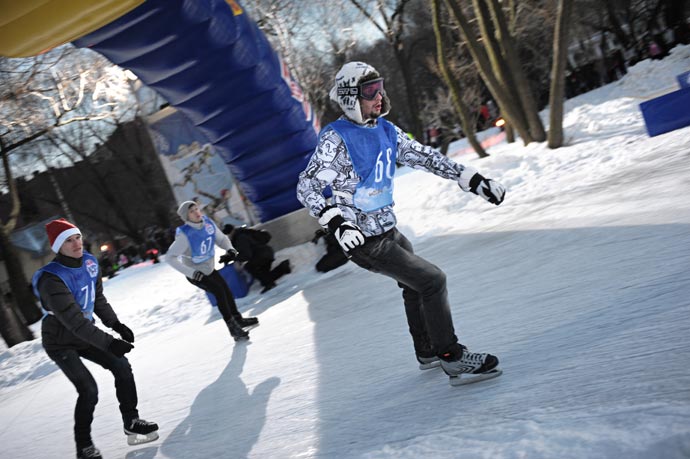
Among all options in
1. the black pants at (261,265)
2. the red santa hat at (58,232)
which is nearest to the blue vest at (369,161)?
the red santa hat at (58,232)

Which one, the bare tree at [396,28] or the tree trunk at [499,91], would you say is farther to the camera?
the bare tree at [396,28]

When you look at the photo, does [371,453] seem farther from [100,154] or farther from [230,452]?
[100,154]

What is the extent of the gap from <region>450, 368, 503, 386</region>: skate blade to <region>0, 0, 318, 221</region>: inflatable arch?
4879 millimetres

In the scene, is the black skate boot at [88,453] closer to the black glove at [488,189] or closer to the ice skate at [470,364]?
the ice skate at [470,364]

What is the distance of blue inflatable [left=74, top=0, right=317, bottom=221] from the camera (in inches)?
282

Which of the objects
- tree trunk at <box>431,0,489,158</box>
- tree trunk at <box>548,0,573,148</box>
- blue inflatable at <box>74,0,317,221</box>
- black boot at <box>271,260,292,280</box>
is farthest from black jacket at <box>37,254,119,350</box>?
tree trunk at <box>431,0,489,158</box>

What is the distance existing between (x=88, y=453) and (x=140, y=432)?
34cm

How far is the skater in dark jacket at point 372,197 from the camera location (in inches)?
117

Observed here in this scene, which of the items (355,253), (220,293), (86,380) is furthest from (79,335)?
(220,293)

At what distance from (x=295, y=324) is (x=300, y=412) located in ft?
8.33

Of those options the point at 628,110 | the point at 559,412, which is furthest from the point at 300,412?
the point at 628,110

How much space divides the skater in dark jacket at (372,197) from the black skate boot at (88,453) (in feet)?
7.65

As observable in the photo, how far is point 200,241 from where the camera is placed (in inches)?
247

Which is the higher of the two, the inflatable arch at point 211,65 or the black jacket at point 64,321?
the inflatable arch at point 211,65
